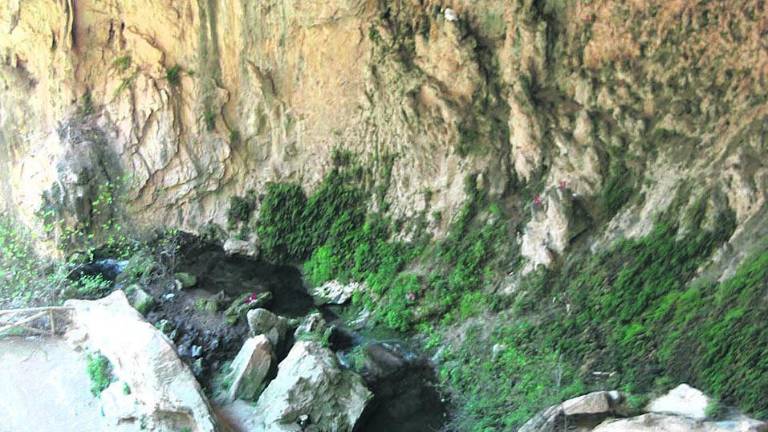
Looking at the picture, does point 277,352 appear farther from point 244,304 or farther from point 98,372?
point 98,372

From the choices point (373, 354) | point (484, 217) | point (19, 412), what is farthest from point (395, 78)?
point (19, 412)

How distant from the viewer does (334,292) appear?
1522 cm

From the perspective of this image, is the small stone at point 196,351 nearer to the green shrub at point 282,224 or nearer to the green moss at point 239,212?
the green shrub at point 282,224

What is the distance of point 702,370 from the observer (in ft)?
33.0

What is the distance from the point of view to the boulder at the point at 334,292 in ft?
49.2

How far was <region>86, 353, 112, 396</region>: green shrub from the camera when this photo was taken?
32.6 feet

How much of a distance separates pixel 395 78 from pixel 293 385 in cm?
771

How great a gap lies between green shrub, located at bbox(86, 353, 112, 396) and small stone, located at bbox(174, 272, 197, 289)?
454 cm

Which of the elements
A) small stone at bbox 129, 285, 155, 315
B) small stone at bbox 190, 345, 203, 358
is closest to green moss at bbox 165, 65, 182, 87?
small stone at bbox 129, 285, 155, 315

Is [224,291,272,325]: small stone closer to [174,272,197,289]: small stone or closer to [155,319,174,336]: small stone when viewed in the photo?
[155,319,174,336]: small stone

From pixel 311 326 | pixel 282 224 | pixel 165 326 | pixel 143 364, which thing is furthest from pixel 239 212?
pixel 143 364

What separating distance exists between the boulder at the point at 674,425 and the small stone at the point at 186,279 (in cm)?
929

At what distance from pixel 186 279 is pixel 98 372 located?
16.4ft

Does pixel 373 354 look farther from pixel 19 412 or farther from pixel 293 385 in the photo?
pixel 19 412
